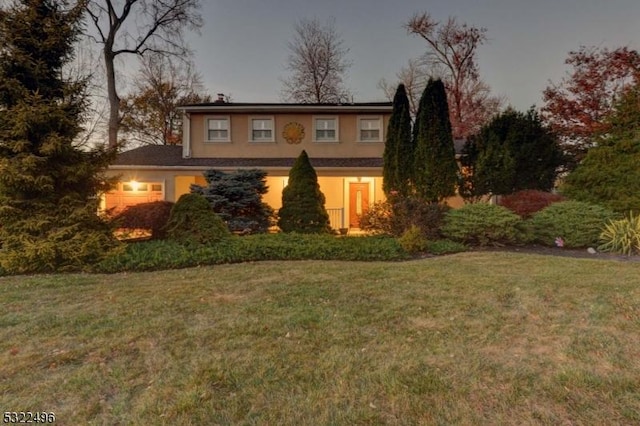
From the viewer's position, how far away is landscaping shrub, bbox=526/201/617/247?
812 centimetres

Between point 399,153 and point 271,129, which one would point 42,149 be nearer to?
point 271,129

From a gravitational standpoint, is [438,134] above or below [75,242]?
above

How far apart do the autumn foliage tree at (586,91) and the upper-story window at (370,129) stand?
9.35 metres

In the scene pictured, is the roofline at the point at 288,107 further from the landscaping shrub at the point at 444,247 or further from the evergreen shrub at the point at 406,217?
the landscaping shrub at the point at 444,247

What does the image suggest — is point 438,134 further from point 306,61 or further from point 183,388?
point 306,61

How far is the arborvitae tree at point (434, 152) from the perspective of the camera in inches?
396

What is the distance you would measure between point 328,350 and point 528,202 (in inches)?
336

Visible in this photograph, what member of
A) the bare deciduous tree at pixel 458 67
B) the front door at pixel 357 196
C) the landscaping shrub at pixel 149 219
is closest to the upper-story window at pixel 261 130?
the front door at pixel 357 196

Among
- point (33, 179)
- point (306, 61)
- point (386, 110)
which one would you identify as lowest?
point (33, 179)

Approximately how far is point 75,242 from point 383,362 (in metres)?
6.77

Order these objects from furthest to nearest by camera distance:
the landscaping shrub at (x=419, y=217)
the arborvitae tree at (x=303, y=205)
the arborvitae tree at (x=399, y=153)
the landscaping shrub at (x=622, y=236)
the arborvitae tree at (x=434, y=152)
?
1. the arborvitae tree at (x=399, y=153)
2. the arborvitae tree at (x=434, y=152)
3. the arborvitae tree at (x=303, y=205)
4. the landscaping shrub at (x=419, y=217)
5. the landscaping shrub at (x=622, y=236)

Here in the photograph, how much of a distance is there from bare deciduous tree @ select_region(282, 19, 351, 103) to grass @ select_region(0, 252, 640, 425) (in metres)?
20.4

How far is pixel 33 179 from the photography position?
6.41 metres

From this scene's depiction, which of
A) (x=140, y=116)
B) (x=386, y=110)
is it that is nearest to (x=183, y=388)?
(x=386, y=110)
